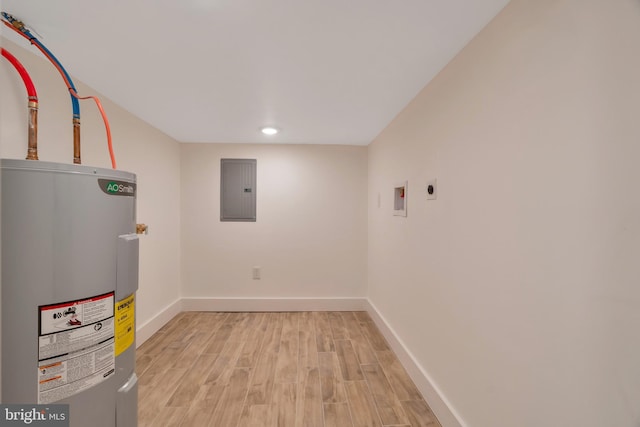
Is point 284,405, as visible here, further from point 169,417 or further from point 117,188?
point 117,188

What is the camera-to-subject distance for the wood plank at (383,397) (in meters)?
1.64

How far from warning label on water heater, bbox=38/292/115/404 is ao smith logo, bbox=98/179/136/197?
35 centimetres

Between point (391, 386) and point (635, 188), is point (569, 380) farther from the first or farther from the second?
point (391, 386)

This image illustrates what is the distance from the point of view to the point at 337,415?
1673 millimetres

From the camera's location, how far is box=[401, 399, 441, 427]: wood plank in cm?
159

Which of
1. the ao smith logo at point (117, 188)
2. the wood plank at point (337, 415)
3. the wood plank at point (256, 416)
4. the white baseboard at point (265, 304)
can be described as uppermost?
the ao smith logo at point (117, 188)

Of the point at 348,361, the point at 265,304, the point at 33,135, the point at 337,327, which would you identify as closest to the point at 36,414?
the point at 33,135

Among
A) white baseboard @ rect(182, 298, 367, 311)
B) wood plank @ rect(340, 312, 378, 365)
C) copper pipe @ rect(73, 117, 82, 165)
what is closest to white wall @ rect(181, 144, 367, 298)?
white baseboard @ rect(182, 298, 367, 311)

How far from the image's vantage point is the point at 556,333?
895 mm

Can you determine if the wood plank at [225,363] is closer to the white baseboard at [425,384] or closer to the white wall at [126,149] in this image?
the white wall at [126,149]

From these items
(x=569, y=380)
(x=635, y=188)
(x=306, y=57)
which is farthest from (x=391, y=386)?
(x=306, y=57)

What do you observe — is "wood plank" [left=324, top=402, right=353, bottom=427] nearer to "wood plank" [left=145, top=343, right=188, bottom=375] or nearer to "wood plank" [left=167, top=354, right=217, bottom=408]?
"wood plank" [left=167, top=354, right=217, bottom=408]

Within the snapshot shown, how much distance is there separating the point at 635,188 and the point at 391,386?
1851 mm

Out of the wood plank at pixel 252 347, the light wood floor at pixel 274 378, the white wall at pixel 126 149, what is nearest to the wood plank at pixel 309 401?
the light wood floor at pixel 274 378
